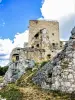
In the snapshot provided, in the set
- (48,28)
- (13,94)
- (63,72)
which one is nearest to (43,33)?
(48,28)

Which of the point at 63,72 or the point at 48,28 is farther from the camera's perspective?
the point at 48,28

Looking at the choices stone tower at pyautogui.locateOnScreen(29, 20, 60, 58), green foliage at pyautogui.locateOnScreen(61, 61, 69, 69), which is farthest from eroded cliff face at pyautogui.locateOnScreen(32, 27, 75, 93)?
stone tower at pyautogui.locateOnScreen(29, 20, 60, 58)

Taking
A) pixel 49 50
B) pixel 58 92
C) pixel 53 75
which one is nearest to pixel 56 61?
pixel 53 75

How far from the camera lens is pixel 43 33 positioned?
59344 millimetres

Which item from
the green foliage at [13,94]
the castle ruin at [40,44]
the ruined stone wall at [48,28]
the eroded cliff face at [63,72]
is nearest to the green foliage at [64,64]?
the eroded cliff face at [63,72]

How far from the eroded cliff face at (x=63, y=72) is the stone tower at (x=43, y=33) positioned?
41.2m

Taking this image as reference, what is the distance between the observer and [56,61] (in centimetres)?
1614

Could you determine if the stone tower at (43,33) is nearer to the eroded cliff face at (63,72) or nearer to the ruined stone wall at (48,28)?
the ruined stone wall at (48,28)

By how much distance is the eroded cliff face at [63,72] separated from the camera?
15.0 meters

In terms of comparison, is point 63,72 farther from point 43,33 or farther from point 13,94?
point 43,33

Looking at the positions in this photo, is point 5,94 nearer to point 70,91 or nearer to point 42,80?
point 42,80

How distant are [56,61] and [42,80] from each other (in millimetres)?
1670

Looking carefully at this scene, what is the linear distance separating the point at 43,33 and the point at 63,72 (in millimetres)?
44343

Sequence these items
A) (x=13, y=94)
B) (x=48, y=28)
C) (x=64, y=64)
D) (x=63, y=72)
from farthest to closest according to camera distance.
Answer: (x=48, y=28), (x=13, y=94), (x=64, y=64), (x=63, y=72)
